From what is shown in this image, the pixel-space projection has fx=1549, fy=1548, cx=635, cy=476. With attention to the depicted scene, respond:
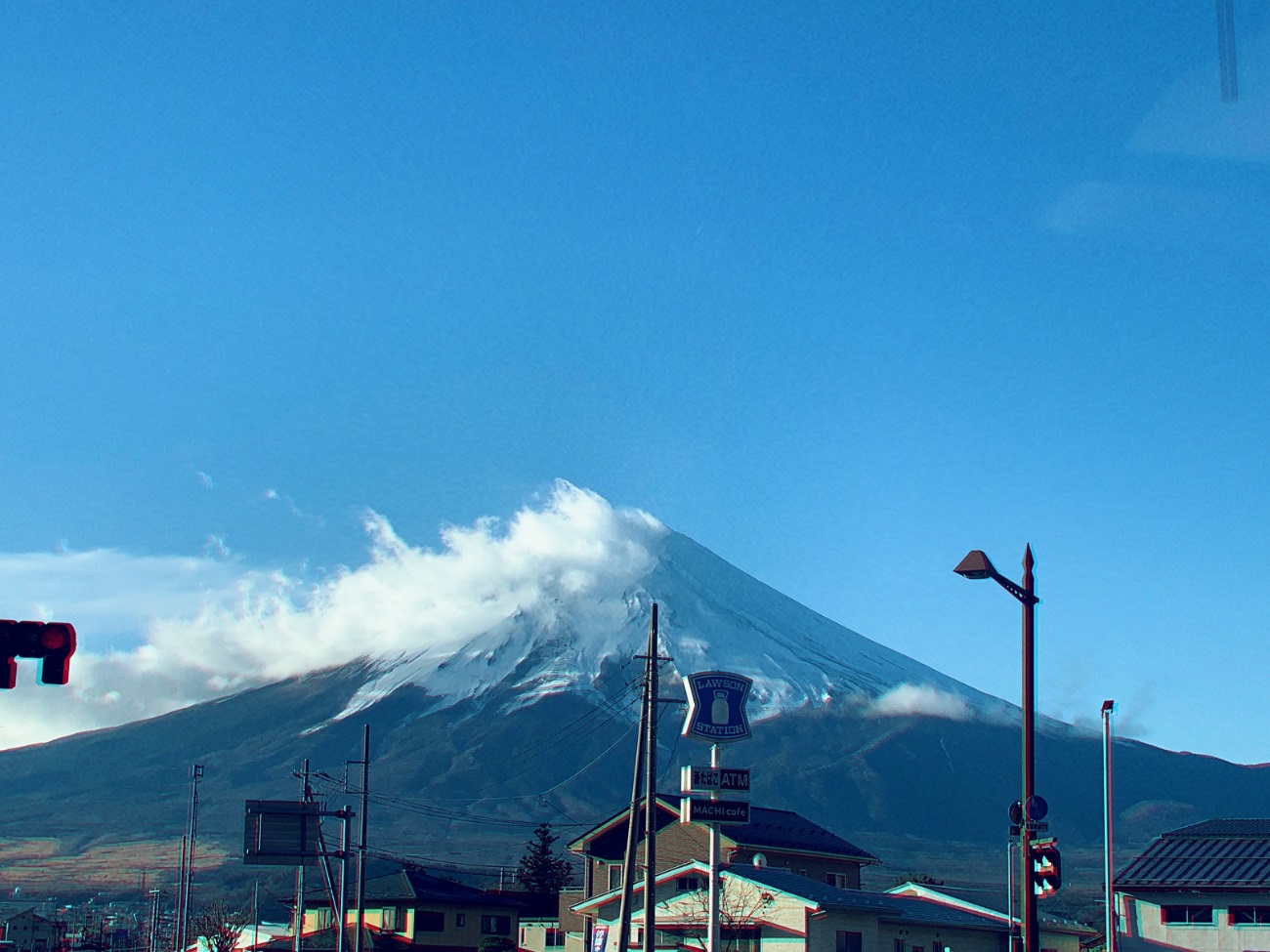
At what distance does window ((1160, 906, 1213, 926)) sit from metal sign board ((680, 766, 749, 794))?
1429 centimetres

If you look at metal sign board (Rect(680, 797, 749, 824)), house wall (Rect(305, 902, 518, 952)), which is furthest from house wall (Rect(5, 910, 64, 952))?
metal sign board (Rect(680, 797, 749, 824))

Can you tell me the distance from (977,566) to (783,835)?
1836 inches

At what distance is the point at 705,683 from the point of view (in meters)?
45.0

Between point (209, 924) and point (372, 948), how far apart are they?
2628 centimetres

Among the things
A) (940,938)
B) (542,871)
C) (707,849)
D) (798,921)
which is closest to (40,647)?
(798,921)

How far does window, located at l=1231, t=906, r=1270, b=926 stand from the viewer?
4566 centimetres

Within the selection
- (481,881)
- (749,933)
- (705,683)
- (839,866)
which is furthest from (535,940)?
(481,881)

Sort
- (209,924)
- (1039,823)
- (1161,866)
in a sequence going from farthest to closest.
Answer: (209,924), (1161,866), (1039,823)

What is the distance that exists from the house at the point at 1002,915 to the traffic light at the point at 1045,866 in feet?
94.8

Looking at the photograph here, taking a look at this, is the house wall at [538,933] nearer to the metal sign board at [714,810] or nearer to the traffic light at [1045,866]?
the metal sign board at [714,810]

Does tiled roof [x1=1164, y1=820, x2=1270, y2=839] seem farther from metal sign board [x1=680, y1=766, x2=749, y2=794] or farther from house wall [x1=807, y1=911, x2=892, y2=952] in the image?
metal sign board [x1=680, y1=766, x2=749, y2=794]

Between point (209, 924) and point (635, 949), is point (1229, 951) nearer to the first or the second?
point (635, 949)

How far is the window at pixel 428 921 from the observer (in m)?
80.0

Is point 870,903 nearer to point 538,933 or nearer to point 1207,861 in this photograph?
point 1207,861
